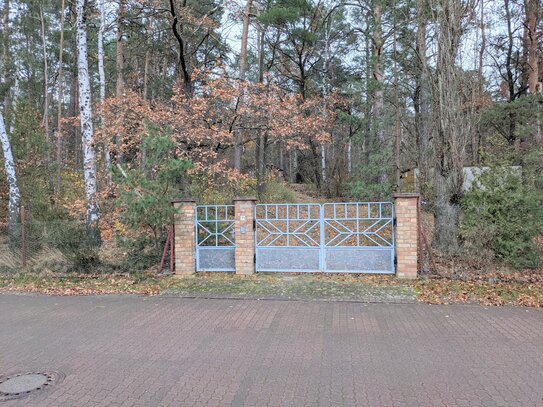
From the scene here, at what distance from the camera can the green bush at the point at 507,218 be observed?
801cm

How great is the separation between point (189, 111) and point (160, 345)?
9268 millimetres

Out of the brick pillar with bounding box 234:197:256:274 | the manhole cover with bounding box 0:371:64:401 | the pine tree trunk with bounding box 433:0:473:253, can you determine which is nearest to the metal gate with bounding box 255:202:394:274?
the brick pillar with bounding box 234:197:256:274

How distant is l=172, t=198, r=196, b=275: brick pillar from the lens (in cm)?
892

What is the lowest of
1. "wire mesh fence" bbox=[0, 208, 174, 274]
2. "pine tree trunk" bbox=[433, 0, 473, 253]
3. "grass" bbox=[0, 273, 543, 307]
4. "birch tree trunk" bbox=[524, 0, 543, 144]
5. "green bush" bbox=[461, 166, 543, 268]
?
"grass" bbox=[0, 273, 543, 307]

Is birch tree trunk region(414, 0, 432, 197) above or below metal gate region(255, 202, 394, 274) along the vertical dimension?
above

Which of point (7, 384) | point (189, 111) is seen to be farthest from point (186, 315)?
point (189, 111)

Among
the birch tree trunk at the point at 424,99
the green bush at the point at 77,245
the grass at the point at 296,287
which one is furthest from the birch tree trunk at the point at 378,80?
the green bush at the point at 77,245

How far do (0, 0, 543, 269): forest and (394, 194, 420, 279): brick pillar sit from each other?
0.38 m

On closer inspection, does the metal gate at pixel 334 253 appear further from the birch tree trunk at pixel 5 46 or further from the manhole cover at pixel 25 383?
the birch tree trunk at pixel 5 46

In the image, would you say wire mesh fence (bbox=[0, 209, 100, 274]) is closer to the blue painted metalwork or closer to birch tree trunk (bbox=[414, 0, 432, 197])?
the blue painted metalwork

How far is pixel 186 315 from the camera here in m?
6.24

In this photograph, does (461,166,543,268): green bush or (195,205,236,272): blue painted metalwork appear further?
(195,205,236,272): blue painted metalwork

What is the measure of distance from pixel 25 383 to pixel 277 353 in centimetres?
259

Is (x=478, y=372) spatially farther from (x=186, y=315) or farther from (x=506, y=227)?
(x=506, y=227)
